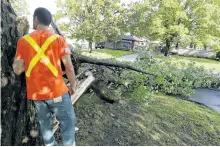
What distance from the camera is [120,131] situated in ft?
Result: 16.9

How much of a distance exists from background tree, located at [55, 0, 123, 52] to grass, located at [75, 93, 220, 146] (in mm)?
20563

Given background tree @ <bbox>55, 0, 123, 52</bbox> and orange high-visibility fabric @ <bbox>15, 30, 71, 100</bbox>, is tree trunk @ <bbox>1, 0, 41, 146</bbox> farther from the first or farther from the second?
background tree @ <bbox>55, 0, 123, 52</bbox>

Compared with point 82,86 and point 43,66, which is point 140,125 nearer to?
point 82,86

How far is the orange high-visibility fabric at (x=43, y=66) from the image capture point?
2484 millimetres

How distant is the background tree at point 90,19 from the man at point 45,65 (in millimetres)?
24494

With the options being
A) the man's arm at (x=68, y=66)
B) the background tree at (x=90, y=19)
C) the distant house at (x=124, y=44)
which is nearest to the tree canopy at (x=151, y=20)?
the background tree at (x=90, y=19)

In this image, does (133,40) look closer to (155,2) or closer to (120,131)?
(155,2)

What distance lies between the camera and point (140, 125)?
220 inches

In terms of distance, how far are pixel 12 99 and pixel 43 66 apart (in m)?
0.71

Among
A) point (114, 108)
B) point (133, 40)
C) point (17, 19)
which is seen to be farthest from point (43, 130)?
point (133, 40)

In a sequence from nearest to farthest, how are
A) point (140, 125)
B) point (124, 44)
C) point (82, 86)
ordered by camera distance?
point (82, 86)
point (140, 125)
point (124, 44)

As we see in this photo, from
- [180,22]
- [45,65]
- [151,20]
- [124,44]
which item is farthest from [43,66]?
[124,44]

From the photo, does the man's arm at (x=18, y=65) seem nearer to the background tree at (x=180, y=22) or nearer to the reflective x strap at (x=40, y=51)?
the reflective x strap at (x=40, y=51)

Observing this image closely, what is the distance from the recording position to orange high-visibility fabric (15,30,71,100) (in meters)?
2.48
